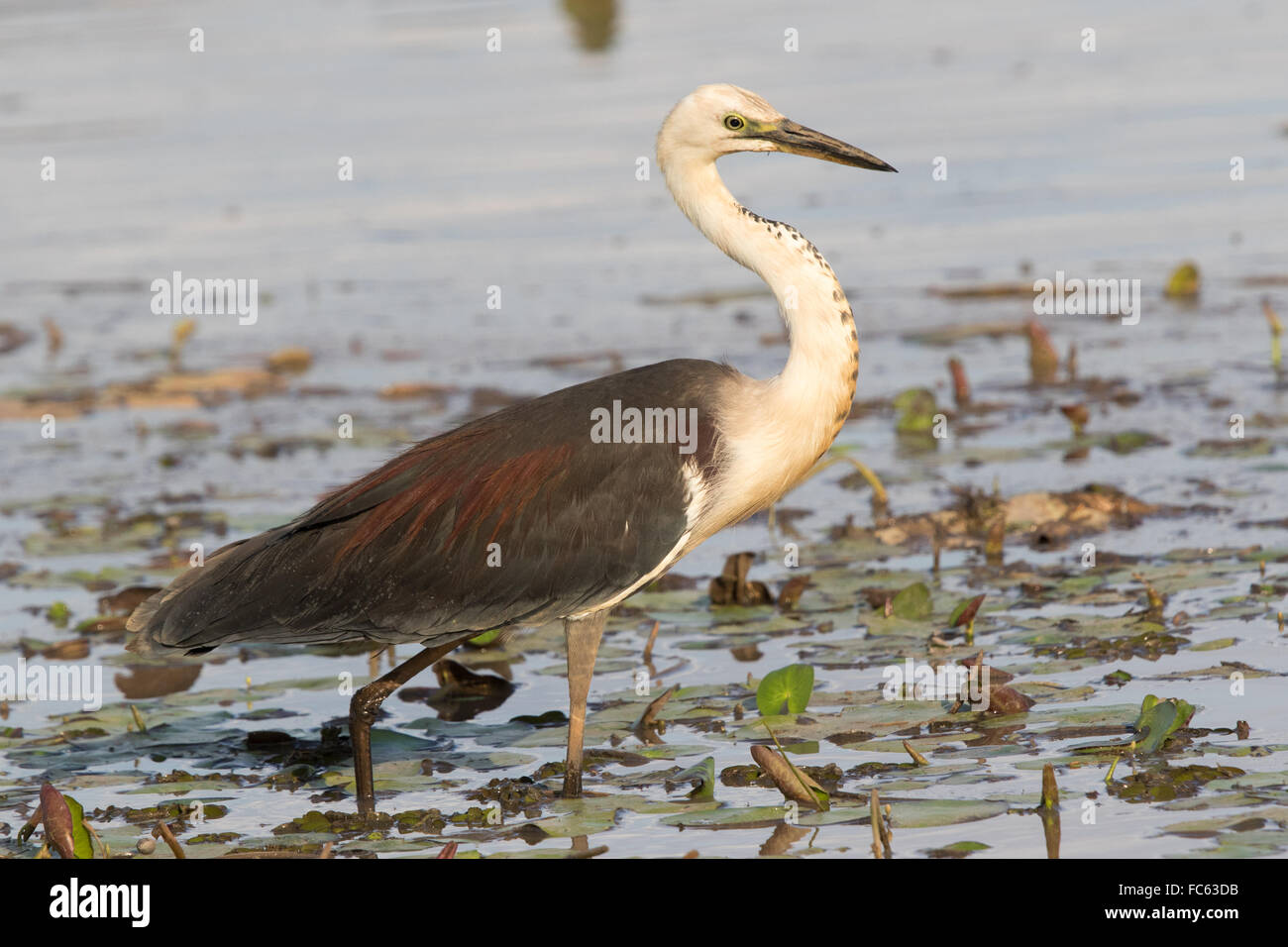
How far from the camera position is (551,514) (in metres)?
6.40

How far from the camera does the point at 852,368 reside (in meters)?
6.62

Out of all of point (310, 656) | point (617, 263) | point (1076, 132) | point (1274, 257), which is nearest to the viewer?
point (310, 656)

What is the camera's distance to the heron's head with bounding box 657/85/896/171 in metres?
6.85

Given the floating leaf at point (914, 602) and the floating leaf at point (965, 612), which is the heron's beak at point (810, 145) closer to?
the floating leaf at point (965, 612)

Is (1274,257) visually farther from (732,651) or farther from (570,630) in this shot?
(570,630)

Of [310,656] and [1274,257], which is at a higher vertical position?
[1274,257]

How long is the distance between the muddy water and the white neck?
0.98 m

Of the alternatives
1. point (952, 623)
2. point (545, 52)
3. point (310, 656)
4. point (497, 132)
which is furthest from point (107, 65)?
point (952, 623)

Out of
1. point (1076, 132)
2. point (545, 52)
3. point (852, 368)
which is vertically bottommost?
point (852, 368)

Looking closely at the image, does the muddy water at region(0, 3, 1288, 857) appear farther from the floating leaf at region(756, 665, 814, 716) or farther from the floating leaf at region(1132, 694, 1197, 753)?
the floating leaf at region(756, 665, 814, 716)

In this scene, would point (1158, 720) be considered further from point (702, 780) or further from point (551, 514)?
point (551, 514)

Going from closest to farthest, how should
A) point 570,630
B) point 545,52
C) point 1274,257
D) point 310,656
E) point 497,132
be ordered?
point 570,630 < point 310,656 < point 1274,257 < point 497,132 < point 545,52

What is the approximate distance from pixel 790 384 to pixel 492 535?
115 cm

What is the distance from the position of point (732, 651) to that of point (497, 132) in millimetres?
12591
